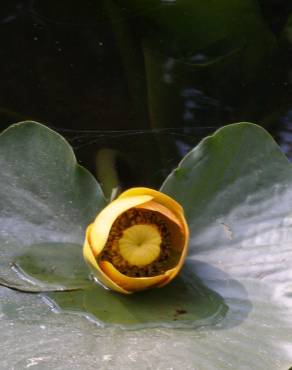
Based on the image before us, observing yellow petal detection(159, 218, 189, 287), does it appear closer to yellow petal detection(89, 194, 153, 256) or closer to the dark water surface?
yellow petal detection(89, 194, 153, 256)

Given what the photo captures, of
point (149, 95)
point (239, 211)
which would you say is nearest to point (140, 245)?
point (239, 211)

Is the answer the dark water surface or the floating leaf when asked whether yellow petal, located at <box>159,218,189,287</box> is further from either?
the dark water surface

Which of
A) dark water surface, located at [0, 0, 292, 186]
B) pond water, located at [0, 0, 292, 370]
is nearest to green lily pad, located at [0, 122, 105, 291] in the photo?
pond water, located at [0, 0, 292, 370]

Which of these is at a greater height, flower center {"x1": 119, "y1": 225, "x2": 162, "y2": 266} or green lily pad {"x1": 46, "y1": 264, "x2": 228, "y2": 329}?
flower center {"x1": 119, "y1": 225, "x2": 162, "y2": 266}

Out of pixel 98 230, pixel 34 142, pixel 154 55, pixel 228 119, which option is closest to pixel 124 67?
pixel 154 55

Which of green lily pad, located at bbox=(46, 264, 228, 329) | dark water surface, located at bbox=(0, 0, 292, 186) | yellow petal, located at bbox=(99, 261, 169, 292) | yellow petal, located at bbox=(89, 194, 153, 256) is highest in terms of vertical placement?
yellow petal, located at bbox=(89, 194, 153, 256)

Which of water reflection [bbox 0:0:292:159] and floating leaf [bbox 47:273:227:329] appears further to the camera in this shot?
water reflection [bbox 0:0:292:159]

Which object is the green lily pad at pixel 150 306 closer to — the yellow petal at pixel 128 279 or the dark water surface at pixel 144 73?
the yellow petal at pixel 128 279

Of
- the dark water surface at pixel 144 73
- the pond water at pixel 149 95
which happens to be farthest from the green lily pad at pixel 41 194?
the dark water surface at pixel 144 73
